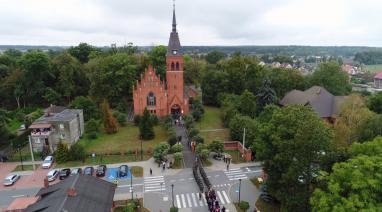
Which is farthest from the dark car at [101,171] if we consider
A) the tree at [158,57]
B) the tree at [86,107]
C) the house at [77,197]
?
the tree at [158,57]

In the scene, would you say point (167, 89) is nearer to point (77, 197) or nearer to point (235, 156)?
point (235, 156)

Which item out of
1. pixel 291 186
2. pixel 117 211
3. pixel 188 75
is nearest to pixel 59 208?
pixel 117 211

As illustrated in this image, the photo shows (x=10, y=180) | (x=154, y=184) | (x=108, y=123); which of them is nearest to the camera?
(x=154, y=184)

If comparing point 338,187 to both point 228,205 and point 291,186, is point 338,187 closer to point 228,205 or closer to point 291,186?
point 291,186

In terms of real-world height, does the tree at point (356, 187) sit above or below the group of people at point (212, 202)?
above

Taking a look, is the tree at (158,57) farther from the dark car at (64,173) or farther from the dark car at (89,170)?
the dark car at (64,173)

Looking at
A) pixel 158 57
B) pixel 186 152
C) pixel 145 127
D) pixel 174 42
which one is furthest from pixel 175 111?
pixel 158 57
